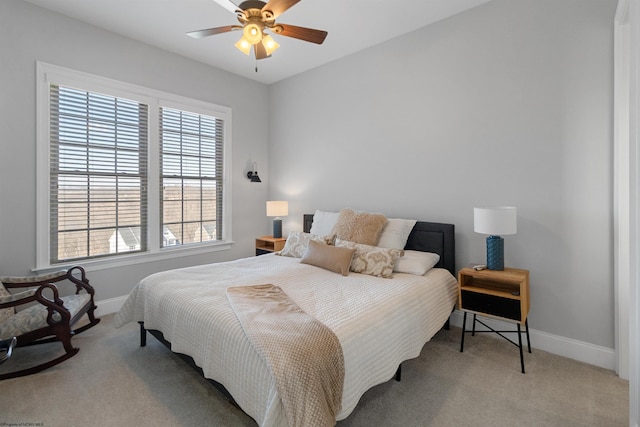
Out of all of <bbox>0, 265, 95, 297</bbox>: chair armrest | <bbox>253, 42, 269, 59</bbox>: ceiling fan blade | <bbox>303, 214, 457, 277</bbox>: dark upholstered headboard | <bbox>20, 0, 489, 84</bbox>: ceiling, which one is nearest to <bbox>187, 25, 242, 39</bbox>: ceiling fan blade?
<bbox>253, 42, 269, 59</bbox>: ceiling fan blade

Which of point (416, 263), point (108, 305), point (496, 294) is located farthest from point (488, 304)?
point (108, 305)

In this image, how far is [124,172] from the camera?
3.58 m

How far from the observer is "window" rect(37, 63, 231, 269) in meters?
3.10

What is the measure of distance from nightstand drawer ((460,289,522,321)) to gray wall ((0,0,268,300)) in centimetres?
327

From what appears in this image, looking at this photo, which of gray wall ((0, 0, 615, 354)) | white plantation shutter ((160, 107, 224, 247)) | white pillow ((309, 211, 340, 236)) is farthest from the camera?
white plantation shutter ((160, 107, 224, 247))

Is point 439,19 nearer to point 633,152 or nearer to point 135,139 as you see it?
point 633,152

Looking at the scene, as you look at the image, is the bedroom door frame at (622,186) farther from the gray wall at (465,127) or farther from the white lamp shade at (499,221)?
the white lamp shade at (499,221)

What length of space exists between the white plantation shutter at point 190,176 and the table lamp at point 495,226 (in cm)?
344

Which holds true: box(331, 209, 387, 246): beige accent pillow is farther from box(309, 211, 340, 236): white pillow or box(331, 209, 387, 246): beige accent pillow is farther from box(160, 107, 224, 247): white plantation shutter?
box(160, 107, 224, 247): white plantation shutter

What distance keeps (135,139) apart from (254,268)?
2.19 meters

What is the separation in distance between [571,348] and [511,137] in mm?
1838

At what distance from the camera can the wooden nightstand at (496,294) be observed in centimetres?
240

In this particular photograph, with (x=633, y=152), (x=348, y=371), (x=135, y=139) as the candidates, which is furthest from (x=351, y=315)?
(x=135, y=139)

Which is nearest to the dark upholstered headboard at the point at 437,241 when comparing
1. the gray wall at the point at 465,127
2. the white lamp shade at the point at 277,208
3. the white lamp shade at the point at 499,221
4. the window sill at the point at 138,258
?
the gray wall at the point at 465,127
